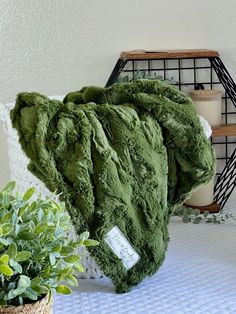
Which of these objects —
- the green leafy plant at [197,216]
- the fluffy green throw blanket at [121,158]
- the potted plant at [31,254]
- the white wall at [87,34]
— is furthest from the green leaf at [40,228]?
the white wall at [87,34]

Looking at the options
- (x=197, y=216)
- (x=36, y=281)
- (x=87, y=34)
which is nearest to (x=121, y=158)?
(x=36, y=281)

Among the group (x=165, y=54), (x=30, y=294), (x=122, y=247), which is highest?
(x=165, y=54)

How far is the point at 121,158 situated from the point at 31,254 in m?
0.33

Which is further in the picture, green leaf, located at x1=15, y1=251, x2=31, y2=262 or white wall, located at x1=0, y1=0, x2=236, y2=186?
white wall, located at x1=0, y1=0, x2=236, y2=186

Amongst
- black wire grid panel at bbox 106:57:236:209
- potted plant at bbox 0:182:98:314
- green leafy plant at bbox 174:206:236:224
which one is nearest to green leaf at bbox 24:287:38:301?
potted plant at bbox 0:182:98:314

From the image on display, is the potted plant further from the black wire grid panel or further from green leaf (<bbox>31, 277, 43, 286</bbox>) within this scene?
the black wire grid panel

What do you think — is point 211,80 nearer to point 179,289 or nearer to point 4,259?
point 179,289

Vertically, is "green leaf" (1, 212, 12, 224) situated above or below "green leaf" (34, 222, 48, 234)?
above

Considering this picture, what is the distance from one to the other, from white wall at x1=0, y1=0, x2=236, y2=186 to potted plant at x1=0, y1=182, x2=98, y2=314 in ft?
2.69

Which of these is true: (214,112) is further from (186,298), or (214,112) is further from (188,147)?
(186,298)

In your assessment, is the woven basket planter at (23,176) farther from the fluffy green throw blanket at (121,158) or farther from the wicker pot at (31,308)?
the wicker pot at (31,308)

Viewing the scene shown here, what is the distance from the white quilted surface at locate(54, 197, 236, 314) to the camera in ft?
2.90

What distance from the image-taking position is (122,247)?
903mm

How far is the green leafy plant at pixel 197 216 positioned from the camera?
4.29 feet
